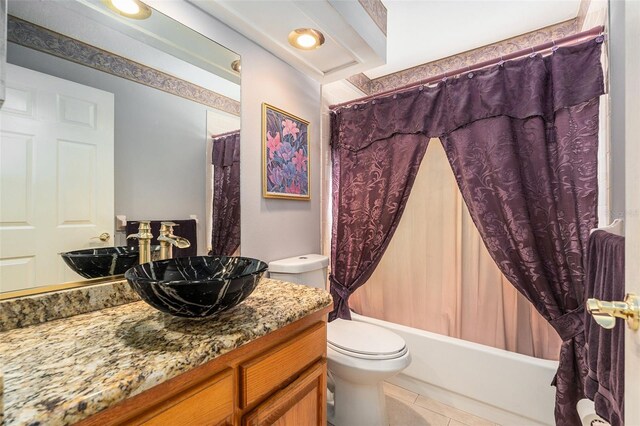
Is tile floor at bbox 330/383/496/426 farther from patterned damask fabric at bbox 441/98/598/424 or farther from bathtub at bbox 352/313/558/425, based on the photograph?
patterned damask fabric at bbox 441/98/598/424

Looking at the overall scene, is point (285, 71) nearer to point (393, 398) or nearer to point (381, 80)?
point (381, 80)

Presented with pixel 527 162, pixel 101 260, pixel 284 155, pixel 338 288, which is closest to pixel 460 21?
pixel 527 162

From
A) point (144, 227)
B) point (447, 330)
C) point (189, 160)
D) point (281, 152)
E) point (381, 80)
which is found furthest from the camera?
point (381, 80)

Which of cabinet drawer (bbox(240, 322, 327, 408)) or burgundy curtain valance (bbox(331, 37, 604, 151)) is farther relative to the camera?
burgundy curtain valance (bbox(331, 37, 604, 151))

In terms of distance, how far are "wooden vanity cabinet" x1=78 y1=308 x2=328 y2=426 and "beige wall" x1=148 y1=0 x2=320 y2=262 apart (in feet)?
2.45

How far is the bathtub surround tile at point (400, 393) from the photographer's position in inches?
70.5

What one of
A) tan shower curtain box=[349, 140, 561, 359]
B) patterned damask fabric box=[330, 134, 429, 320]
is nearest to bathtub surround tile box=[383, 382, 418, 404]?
tan shower curtain box=[349, 140, 561, 359]

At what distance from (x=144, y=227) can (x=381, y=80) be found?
233cm

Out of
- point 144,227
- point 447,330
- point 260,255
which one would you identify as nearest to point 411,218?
point 447,330

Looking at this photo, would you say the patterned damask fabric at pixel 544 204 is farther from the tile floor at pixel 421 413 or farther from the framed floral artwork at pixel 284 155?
the framed floral artwork at pixel 284 155

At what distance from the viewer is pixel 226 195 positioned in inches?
55.6

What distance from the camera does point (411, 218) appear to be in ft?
6.75

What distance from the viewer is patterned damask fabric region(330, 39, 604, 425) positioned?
132cm

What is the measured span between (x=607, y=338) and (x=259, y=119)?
173cm
